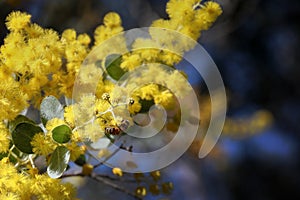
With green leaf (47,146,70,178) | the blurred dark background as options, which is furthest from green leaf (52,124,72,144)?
the blurred dark background

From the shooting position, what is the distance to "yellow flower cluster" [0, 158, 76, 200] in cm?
83

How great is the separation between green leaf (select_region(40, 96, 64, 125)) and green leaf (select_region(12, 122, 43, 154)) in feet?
0.12

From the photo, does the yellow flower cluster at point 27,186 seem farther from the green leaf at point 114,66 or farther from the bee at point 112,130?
the green leaf at point 114,66

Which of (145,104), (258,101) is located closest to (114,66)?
(145,104)

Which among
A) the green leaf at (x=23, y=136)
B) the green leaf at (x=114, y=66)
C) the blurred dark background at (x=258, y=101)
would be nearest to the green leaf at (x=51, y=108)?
the green leaf at (x=23, y=136)

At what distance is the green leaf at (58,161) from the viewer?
0.89 meters

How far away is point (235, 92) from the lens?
3.92 metres

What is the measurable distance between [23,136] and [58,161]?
91mm

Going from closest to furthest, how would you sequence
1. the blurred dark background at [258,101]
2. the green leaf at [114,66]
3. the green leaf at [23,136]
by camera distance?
the green leaf at [23,136]
the green leaf at [114,66]
the blurred dark background at [258,101]

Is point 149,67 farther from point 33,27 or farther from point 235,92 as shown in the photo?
point 235,92

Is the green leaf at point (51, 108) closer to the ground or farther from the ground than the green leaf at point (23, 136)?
farther from the ground

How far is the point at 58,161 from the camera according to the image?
91cm

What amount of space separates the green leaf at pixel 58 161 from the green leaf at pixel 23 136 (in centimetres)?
6

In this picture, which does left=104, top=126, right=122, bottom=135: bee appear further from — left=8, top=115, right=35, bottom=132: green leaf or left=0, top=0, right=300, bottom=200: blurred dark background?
left=0, top=0, right=300, bottom=200: blurred dark background
